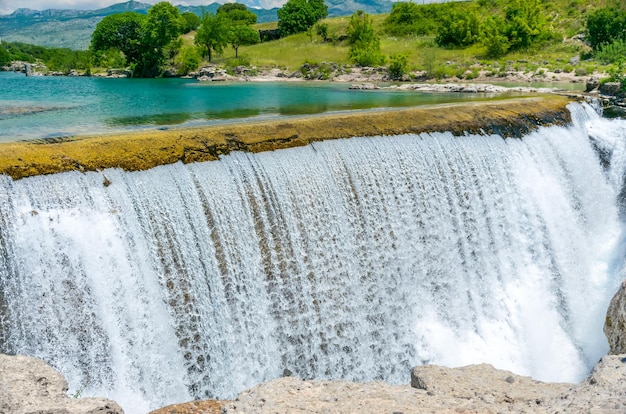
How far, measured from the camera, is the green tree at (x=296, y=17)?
56.9 meters

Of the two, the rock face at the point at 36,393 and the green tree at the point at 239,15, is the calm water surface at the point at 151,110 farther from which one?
the green tree at the point at 239,15

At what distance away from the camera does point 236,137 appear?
9008mm

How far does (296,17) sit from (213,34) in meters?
14.2

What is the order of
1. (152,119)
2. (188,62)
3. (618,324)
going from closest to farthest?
1. (618,324)
2. (152,119)
3. (188,62)

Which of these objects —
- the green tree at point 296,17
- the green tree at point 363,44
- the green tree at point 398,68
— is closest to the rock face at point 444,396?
the green tree at point 398,68

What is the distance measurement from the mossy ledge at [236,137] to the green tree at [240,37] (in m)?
36.4

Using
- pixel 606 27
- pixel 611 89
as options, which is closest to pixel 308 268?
pixel 611 89

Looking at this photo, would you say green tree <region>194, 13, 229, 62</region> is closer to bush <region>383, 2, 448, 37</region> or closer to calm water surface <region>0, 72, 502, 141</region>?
bush <region>383, 2, 448, 37</region>

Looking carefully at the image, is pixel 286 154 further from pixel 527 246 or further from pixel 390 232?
pixel 527 246

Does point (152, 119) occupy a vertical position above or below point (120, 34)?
below

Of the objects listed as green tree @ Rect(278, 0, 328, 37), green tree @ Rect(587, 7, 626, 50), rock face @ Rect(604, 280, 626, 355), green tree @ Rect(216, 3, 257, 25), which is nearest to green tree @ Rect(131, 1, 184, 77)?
green tree @ Rect(278, 0, 328, 37)

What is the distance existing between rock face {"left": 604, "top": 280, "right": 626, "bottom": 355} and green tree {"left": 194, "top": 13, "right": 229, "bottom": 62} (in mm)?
43046

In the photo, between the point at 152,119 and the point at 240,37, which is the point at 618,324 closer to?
the point at 152,119

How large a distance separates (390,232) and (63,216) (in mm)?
5115
